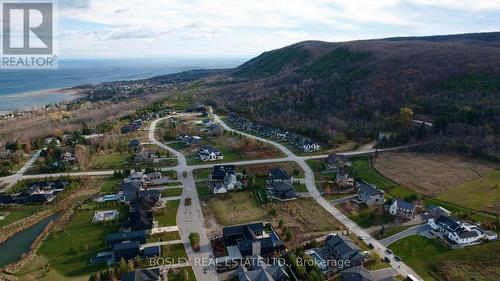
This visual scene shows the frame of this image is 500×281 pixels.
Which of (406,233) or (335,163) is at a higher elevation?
(335,163)

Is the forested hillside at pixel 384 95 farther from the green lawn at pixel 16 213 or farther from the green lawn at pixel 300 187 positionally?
the green lawn at pixel 16 213

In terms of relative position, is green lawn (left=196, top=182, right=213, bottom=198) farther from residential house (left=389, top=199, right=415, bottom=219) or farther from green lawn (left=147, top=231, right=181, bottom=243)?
residential house (left=389, top=199, right=415, bottom=219)

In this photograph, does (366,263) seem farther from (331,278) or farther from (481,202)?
(481,202)

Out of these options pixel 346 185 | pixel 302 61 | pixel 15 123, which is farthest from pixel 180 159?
pixel 302 61

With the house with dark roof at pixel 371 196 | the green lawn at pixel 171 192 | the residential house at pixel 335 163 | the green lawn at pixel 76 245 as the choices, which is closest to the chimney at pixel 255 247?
the green lawn at pixel 76 245

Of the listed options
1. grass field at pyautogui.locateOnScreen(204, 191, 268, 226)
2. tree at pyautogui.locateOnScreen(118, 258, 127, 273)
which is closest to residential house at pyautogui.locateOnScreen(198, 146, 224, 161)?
grass field at pyautogui.locateOnScreen(204, 191, 268, 226)

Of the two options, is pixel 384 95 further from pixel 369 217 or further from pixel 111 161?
pixel 111 161

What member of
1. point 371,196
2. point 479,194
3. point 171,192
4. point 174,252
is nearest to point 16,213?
point 171,192
